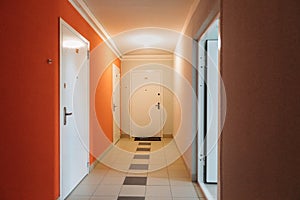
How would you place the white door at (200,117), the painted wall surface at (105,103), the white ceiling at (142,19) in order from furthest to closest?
1. the painted wall surface at (105,103)
2. the white door at (200,117)
3. the white ceiling at (142,19)

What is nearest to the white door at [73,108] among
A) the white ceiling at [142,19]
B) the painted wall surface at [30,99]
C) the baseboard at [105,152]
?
the painted wall surface at [30,99]

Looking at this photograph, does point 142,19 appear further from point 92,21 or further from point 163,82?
point 163,82

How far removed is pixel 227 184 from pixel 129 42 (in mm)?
4599

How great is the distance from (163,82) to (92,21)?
4.00m

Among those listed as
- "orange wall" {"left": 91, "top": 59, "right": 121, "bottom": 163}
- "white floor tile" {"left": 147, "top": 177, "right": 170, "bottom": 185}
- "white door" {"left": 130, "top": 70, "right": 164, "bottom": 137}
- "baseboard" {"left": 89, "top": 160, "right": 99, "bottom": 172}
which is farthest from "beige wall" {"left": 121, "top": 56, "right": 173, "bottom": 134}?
"white floor tile" {"left": 147, "top": 177, "right": 170, "bottom": 185}

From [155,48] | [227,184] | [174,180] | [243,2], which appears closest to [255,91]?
[243,2]

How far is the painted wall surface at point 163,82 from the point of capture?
7.88m

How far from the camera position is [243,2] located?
5.19ft

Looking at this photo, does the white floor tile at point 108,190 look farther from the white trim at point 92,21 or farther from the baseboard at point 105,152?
the white trim at point 92,21

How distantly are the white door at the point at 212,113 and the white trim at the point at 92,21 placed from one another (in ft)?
5.66

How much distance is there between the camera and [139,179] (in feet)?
12.7

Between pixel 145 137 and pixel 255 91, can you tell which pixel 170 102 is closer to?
pixel 145 137

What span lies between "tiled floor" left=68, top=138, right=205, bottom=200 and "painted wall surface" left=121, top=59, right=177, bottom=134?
6.84ft

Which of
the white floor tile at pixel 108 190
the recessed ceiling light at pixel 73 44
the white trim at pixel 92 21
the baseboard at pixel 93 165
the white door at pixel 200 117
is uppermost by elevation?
the white trim at pixel 92 21
